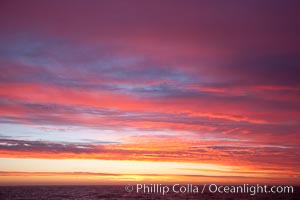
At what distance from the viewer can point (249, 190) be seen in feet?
244

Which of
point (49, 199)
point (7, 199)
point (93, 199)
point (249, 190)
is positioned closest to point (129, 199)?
point (93, 199)

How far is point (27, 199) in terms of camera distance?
42188 mm

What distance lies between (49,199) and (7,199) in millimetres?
4801

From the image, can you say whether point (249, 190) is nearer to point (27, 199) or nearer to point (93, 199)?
point (93, 199)

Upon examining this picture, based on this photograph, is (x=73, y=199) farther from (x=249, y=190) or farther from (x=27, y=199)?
(x=249, y=190)

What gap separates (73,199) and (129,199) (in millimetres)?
6543

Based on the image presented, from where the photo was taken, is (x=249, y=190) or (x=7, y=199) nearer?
(x=7, y=199)

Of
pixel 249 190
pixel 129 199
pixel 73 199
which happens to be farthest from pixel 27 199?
pixel 249 190

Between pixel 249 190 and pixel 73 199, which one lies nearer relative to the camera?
pixel 73 199

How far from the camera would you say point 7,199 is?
137 feet

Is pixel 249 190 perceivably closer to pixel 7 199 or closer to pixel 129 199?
pixel 129 199

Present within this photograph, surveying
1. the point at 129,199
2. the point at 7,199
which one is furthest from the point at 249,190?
the point at 7,199

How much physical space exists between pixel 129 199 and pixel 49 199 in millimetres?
9235

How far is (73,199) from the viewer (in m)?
42.0
